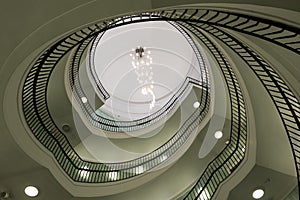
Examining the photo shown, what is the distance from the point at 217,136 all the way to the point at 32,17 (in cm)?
847

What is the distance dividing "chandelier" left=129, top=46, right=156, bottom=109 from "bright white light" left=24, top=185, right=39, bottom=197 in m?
11.0

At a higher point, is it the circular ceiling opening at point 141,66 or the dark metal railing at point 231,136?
the circular ceiling opening at point 141,66

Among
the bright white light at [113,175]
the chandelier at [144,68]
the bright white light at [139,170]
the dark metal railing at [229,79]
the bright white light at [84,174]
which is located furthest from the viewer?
the chandelier at [144,68]

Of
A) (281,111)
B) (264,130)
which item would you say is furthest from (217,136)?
(281,111)

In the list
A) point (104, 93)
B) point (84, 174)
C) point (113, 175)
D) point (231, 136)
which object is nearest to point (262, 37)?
point (231, 136)

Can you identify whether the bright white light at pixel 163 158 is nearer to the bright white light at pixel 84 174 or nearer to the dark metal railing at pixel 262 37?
the bright white light at pixel 84 174

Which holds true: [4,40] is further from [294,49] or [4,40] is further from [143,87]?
[143,87]

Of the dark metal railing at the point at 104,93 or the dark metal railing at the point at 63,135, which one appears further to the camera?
the dark metal railing at the point at 104,93

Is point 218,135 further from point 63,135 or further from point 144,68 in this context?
point 144,68

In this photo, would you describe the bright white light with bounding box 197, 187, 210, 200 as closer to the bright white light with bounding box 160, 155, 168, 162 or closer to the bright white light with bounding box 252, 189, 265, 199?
the bright white light with bounding box 252, 189, 265, 199

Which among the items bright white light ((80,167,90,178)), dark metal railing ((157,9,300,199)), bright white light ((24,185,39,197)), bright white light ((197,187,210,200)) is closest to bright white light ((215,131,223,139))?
bright white light ((197,187,210,200))

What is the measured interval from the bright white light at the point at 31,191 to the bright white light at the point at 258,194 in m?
5.89


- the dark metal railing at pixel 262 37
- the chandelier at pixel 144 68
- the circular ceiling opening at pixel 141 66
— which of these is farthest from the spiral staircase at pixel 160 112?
the chandelier at pixel 144 68

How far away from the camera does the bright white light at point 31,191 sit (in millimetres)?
7865
